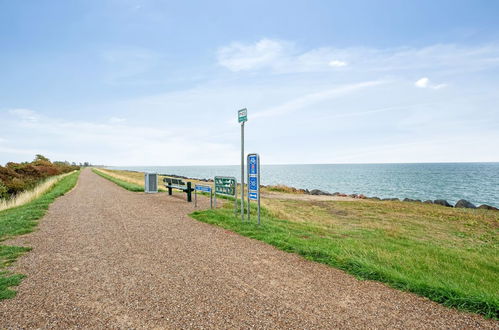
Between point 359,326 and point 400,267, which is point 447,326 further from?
point 400,267

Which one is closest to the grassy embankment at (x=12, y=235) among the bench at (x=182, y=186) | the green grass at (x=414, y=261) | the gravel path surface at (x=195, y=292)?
the gravel path surface at (x=195, y=292)

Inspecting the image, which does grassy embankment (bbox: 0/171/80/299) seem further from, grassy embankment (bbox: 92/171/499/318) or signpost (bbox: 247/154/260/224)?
signpost (bbox: 247/154/260/224)

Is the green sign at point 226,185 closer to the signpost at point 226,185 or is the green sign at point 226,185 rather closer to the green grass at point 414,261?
the signpost at point 226,185

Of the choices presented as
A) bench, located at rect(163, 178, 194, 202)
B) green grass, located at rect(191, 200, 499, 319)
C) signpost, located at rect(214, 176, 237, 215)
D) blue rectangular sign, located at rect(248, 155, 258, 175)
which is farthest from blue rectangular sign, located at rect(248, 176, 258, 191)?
bench, located at rect(163, 178, 194, 202)

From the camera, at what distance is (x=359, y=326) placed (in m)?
3.52

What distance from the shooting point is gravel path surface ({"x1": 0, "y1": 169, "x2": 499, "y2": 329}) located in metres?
3.62

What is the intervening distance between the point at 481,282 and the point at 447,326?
2556 millimetres

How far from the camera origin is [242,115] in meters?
9.84

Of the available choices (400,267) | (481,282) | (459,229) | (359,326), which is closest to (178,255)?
(359,326)

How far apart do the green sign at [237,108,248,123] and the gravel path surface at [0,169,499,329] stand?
403 centimetres

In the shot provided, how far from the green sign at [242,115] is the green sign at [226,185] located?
245 centimetres

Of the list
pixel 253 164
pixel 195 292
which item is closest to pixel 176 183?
pixel 253 164

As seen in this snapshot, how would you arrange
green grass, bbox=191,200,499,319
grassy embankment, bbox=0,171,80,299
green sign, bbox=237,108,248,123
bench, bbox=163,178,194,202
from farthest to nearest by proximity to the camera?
bench, bbox=163,178,194,202
green sign, bbox=237,108,248,123
grassy embankment, bbox=0,171,80,299
green grass, bbox=191,200,499,319

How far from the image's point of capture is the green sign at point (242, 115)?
31.9 feet
